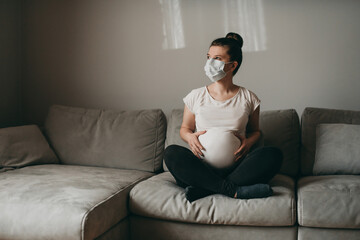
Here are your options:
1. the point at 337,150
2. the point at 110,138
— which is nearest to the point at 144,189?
the point at 110,138

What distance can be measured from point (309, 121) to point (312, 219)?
0.87 meters

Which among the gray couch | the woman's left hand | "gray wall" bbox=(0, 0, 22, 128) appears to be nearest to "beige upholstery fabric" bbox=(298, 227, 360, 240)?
the gray couch

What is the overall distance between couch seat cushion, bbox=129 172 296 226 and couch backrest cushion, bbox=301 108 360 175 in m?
0.47

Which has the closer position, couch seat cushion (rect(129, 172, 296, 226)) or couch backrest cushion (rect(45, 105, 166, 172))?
couch seat cushion (rect(129, 172, 296, 226))

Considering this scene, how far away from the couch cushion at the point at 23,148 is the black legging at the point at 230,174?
1.08 meters

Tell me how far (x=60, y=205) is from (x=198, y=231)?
67 cm

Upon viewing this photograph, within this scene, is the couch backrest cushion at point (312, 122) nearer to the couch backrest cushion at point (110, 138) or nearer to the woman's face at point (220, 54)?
the woman's face at point (220, 54)

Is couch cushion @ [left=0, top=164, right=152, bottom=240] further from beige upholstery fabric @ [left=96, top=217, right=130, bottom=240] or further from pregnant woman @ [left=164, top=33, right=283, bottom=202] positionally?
pregnant woman @ [left=164, top=33, right=283, bottom=202]

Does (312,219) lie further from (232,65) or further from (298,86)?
(298,86)

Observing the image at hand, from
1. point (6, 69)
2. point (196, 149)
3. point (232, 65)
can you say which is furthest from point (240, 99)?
point (6, 69)

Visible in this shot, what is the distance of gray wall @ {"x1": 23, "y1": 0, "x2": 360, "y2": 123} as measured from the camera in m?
2.82

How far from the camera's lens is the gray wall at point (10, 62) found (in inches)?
128

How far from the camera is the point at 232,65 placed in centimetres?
222

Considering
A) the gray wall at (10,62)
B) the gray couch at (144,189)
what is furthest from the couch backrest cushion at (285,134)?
the gray wall at (10,62)
